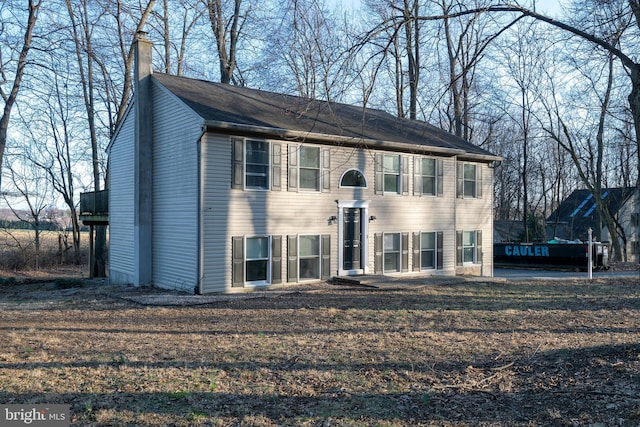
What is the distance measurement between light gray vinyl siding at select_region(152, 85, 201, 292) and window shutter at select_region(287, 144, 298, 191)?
2.88 m

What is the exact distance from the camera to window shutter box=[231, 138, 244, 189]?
1466cm

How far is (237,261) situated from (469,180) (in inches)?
418

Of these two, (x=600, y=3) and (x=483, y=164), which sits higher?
(x=600, y=3)

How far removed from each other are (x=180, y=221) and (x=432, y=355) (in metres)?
9.34

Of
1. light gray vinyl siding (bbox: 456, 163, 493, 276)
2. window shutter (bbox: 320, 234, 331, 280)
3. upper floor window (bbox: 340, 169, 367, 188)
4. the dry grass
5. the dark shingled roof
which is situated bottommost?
the dry grass

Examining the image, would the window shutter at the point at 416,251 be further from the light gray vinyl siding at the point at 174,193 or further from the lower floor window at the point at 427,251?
the light gray vinyl siding at the point at 174,193

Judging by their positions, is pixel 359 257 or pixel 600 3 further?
pixel 359 257

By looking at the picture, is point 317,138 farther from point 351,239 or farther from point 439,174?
point 439,174

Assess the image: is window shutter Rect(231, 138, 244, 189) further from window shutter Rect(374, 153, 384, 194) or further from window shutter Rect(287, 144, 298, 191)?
window shutter Rect(374, 153, 384, 194)

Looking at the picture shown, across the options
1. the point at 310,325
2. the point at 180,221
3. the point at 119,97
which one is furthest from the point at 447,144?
the point at 119,97

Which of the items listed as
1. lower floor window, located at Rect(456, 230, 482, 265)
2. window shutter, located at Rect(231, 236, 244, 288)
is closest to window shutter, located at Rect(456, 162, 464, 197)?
lower floor window, located at Rect(456, 230, 482, 265)

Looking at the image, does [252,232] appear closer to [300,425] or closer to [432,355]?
[432,355]

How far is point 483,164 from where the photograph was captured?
2142cm

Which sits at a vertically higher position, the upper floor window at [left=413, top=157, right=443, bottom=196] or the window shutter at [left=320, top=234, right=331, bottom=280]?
the upper floor window at [left=413, top=157, right=443, bottom=196]
